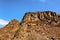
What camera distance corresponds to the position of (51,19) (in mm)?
77188

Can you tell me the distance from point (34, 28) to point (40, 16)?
497 centimetres

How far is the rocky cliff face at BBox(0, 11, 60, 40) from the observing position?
71500mm

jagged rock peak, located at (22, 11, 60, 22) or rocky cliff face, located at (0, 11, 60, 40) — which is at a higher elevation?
jagged rock peak, located at (22, 11, 60, 22)

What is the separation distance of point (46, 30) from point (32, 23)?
12.6 feet

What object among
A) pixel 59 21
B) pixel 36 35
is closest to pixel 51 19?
pixel 59 21

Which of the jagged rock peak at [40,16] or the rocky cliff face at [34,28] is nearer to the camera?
the rocky cliff face at [34,28]

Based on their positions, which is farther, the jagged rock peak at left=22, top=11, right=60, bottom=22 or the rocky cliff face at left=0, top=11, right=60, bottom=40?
the jagged rock peak at left=22, top=11, right=60, bottom=22

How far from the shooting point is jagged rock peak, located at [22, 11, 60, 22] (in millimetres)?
76688

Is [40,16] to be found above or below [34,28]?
above

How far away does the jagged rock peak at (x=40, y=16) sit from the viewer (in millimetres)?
76688

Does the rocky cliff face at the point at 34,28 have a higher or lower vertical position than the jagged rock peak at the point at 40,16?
lower

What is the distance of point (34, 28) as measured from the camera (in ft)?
240

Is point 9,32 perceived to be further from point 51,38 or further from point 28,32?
point 51,38

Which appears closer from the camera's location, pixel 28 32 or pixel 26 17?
pixel 28 32
